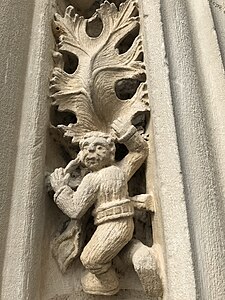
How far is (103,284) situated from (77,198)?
17 centimetres

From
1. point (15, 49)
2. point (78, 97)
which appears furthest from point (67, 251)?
point (15, 49)

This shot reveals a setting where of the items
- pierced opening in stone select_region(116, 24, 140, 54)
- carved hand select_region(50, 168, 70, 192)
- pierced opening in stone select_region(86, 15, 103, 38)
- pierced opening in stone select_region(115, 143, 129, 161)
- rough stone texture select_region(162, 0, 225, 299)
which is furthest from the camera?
pierced opening in stone select_region(86, 15, 103, 38)

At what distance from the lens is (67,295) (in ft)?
2.97

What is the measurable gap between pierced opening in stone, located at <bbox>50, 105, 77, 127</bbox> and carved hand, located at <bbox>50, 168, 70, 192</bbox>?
0.55ft

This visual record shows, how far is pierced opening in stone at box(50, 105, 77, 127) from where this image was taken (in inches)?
43.4

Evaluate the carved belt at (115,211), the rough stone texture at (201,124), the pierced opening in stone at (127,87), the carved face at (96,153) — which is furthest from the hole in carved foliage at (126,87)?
the carved belt at (115,211)

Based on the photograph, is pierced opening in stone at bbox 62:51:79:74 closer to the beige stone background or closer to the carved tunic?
the beige stone background

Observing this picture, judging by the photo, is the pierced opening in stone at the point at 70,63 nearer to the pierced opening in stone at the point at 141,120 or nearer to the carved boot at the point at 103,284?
the pierced opening in stone at the point at 141,120

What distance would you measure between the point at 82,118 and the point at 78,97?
0.05 m

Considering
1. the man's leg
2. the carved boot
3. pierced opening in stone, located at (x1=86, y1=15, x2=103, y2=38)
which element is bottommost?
the carved boot

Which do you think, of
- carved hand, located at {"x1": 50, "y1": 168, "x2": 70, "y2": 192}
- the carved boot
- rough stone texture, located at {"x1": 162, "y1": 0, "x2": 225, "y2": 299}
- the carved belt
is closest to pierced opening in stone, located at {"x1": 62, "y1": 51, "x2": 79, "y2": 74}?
rough stone texture, located at {"x1": 162, "y1": 0, "x2": 225, "y2": 299}

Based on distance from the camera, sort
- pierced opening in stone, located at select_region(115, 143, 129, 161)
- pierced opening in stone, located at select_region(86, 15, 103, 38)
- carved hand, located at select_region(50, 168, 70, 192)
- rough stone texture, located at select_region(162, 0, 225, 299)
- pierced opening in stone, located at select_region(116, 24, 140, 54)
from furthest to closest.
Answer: pierced opening in stone, located at select_region(86, 15, 103, 38), pierced opening in stone, located at select_region(116, 24, 140, 54), pierced opening in stone, located at select_region(115, 143, 129, 161), carved hand, located at select_region(50, 168, 70, 192), rough stone texture, located at select_region(162, 0, 225, 299)

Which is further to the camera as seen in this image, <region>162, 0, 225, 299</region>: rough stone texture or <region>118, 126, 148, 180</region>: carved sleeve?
<region>118, 126, 148, 180</region>: carved sleeve

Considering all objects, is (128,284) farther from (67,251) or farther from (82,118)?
(82,118)
